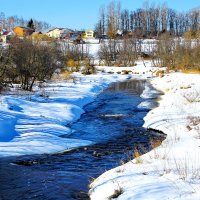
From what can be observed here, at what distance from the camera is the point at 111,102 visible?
24844mm

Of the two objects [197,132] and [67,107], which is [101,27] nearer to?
[67,107]

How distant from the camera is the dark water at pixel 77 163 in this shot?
8.15m

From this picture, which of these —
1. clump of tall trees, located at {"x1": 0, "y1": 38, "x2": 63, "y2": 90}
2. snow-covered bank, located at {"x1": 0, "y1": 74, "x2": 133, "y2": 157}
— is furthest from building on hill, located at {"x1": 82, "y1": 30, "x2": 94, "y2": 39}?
snow-covered bank, located at {"x1": 0, "y1": 74, "x2": 133, "y2": 157}

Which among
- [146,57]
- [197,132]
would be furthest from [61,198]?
[146,57]

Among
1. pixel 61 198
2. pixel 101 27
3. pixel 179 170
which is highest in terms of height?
pixel 101 27

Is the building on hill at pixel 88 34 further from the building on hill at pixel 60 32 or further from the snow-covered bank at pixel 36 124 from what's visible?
the snow-covered bank at pixel 36 124

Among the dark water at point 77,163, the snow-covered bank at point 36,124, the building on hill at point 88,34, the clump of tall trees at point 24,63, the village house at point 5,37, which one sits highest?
the building on hill at point 88,34

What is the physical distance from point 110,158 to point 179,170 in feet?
12.0

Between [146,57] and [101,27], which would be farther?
[101,27]

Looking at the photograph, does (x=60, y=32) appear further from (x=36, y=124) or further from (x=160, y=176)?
(x=160, y=176)

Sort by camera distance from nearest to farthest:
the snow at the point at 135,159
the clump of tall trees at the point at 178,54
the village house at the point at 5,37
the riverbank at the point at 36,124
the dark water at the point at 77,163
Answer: the snow at the point at 135,159
the dark water at the point at 77,163
the riverbank at the point at 36,124
the village house at the point at 5,37
the clump of tall trees at the point at 178,54

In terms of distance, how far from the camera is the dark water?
8.15 meters

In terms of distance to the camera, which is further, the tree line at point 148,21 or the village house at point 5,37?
the tree line at point 148,21

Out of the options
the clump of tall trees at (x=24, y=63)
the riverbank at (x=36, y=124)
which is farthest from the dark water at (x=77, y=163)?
the clump of tall trees at (x=24, y=63)
